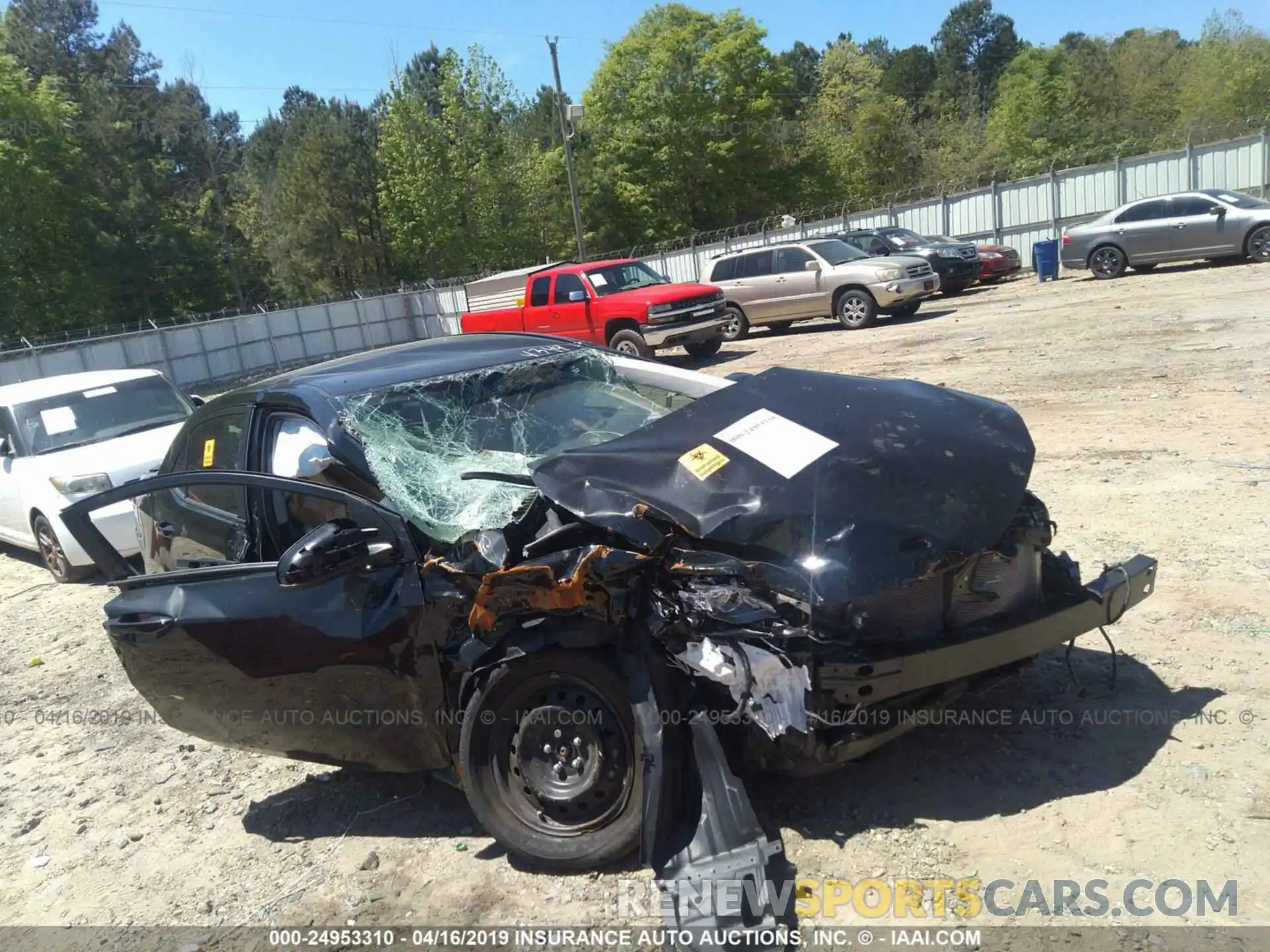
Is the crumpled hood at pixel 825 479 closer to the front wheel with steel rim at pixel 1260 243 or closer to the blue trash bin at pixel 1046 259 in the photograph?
the front wheel with steel rim at pixel 1260 243

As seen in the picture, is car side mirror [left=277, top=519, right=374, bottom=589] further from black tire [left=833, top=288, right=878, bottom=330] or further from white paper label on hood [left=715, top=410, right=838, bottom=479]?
black tire [left=833, top=288, right=878, bottom=330]

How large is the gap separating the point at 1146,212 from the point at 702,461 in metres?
19.5

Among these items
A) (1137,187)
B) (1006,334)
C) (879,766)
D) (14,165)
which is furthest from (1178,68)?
(879,766)

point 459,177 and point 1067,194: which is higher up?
point 459,177

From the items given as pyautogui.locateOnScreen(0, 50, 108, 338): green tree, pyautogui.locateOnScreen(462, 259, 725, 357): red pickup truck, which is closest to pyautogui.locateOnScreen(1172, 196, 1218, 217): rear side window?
pyautogui.locateOnScreen(462, 259, 725, 357): red pickup truck

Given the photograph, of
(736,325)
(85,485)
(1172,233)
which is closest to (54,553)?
(85,485)

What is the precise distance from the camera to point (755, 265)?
65.7 feet

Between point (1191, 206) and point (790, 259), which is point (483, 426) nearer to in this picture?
point (790, 259)

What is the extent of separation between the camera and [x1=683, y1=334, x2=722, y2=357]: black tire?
17297 mm

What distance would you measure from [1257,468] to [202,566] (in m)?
6.60

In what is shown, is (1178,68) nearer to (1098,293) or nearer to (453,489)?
(1098,293)

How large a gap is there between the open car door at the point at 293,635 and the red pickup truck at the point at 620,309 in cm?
1214

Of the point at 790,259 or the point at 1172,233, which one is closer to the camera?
the point at 1172,233

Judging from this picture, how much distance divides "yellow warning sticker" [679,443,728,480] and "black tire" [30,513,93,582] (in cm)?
673
